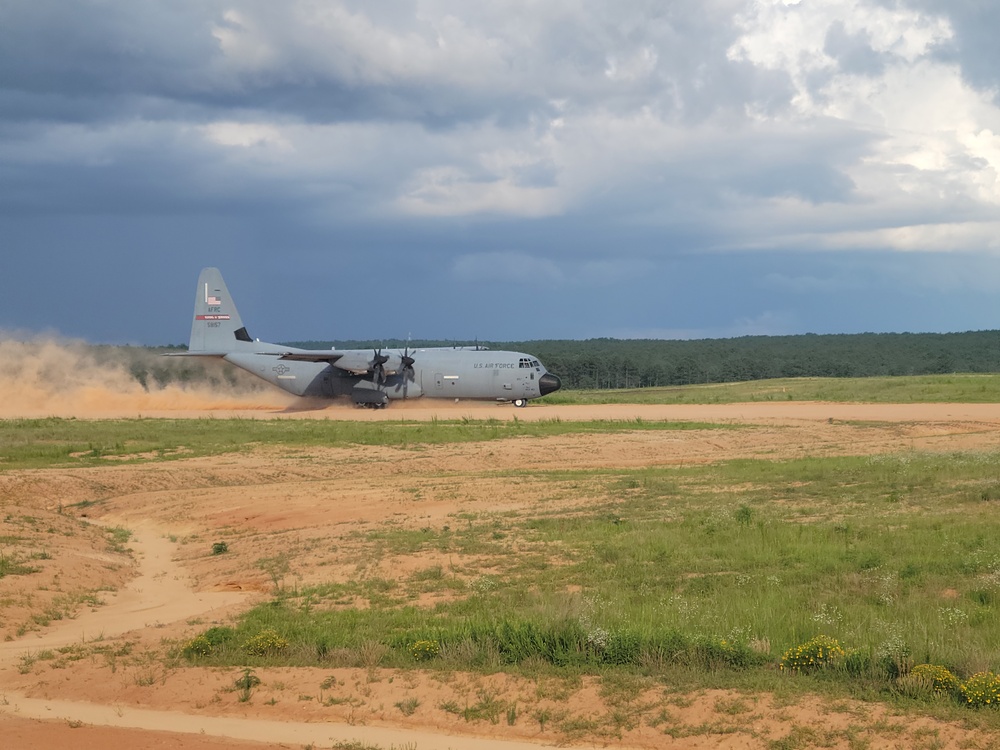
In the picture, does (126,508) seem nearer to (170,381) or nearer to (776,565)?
(776,565)

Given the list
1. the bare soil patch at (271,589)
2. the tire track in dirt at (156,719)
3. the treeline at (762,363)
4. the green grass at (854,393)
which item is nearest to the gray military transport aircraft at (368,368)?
the green grass at (854,393)

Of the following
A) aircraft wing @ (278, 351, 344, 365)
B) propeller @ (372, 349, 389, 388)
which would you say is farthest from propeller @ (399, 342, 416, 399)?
aircraft wing @ (278, 351, 344, 365)

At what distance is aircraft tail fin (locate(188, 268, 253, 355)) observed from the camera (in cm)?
6381

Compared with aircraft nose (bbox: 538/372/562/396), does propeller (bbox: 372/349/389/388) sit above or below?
above

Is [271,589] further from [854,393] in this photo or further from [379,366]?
[854,393]

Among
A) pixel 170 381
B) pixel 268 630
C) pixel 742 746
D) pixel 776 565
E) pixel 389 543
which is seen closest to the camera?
pixel 742 746

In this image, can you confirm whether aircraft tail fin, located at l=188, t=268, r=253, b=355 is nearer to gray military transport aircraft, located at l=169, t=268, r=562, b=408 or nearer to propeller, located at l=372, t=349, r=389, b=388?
gray military transport aircraft, located at l=169, t=268, r=562, b=408

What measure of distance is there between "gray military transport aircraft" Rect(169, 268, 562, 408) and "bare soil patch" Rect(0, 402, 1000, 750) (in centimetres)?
1643

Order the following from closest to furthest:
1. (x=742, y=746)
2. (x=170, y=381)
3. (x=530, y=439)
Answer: (x=742, y=746)
(x=530, y=439)
(x=170, y=381)

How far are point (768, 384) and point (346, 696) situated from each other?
7646cm

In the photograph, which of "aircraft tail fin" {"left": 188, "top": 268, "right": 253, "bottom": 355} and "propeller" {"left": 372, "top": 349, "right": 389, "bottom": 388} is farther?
"aircraft tail fin" {"left": 188, "top": 268, "right": 253, "bottom": 355}

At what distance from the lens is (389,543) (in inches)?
846

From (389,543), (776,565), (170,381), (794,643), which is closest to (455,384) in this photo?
(170,381)

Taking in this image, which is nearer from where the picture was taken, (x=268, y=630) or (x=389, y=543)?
(x=268, y=630)
